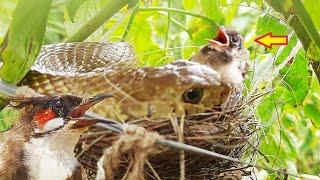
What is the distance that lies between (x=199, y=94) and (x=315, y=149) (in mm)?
2130

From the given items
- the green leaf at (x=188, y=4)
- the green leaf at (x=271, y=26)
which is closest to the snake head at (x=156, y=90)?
the green leaf at (x=271, y=26)

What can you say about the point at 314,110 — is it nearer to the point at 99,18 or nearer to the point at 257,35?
the point at 257,35

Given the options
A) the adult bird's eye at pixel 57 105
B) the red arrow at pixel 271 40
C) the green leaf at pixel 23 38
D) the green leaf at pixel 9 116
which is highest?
the green leaf at pixel 23 38

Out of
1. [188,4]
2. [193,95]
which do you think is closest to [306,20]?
[193,95]

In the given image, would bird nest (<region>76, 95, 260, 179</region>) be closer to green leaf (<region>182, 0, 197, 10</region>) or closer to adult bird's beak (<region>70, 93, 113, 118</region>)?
adult bird's beak (<region>70, 93, 113, 118</region>)

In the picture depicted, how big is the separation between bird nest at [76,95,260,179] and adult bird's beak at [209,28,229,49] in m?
0.21

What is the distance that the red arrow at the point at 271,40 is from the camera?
128cm

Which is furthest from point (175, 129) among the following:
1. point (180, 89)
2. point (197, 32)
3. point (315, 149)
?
point (315, 149)

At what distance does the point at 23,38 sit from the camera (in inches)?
35.9

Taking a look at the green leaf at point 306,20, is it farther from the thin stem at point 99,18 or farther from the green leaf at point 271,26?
the green leaf at point 271,26

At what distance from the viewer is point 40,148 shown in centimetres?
97

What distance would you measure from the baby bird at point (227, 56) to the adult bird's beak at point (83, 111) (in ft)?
1.20

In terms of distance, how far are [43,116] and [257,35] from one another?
667 millimetres

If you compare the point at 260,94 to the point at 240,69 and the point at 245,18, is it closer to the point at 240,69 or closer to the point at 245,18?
the point at 240,69
